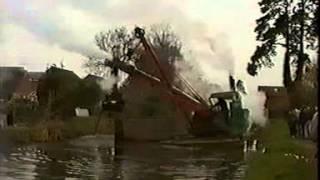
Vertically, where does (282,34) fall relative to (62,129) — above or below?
above

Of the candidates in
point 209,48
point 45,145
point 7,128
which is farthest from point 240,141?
point 7,128

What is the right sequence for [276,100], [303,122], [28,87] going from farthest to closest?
[28,87] → [276,100] → [303,122]

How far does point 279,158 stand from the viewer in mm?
3141

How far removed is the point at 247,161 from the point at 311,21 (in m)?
0.83

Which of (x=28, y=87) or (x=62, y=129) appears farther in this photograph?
(x=28, y=87)

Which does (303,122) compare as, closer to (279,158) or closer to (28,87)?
(279,158)

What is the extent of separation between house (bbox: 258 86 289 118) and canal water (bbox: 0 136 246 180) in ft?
0.93

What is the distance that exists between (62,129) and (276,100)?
1.17 metres

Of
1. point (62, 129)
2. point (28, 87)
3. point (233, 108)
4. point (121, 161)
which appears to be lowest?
point (121, 161)

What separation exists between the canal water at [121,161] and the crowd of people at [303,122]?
0.33 metres

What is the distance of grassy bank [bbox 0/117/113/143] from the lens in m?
3.35

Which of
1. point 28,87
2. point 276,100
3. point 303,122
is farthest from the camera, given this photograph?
point 28,87

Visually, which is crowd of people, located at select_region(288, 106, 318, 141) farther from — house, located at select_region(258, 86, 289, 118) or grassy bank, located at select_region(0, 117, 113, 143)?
grassy bank, located at select_region(0, 117, 113, 143)

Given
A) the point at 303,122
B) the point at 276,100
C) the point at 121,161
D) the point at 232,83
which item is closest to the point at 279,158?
the point at 303,122
